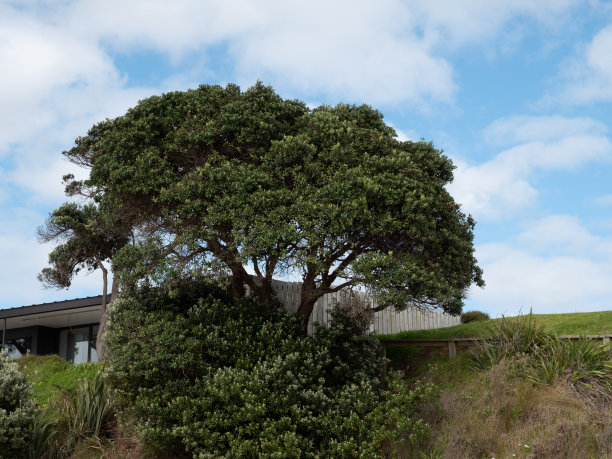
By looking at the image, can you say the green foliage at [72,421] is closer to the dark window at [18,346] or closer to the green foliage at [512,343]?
the green foliage at [512,343]

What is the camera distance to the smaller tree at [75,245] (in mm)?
20859

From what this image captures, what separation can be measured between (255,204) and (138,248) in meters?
2.88

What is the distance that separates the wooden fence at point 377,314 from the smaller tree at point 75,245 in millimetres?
7535

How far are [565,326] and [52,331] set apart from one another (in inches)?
869

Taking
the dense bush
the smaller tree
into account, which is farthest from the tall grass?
the smaller tree

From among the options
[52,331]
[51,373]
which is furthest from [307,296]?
[52,331]

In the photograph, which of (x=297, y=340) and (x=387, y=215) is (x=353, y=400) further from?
(x=387, y=215)

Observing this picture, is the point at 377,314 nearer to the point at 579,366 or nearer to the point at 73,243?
the point at 579,366

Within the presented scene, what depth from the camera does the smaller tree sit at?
68.4ft

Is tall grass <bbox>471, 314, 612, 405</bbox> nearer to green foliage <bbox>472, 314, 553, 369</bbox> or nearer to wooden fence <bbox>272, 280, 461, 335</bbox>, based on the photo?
green foliage <bbox>472, 314, 553, 369</bbox>

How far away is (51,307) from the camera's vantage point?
2233 cm

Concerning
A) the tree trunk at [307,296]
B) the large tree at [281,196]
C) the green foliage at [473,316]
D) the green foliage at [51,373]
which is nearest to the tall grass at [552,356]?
the large tree at [281,196]

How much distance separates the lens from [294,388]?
34.1 feet

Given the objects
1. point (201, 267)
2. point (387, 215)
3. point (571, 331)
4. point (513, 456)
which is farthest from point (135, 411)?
point (571, 331)
